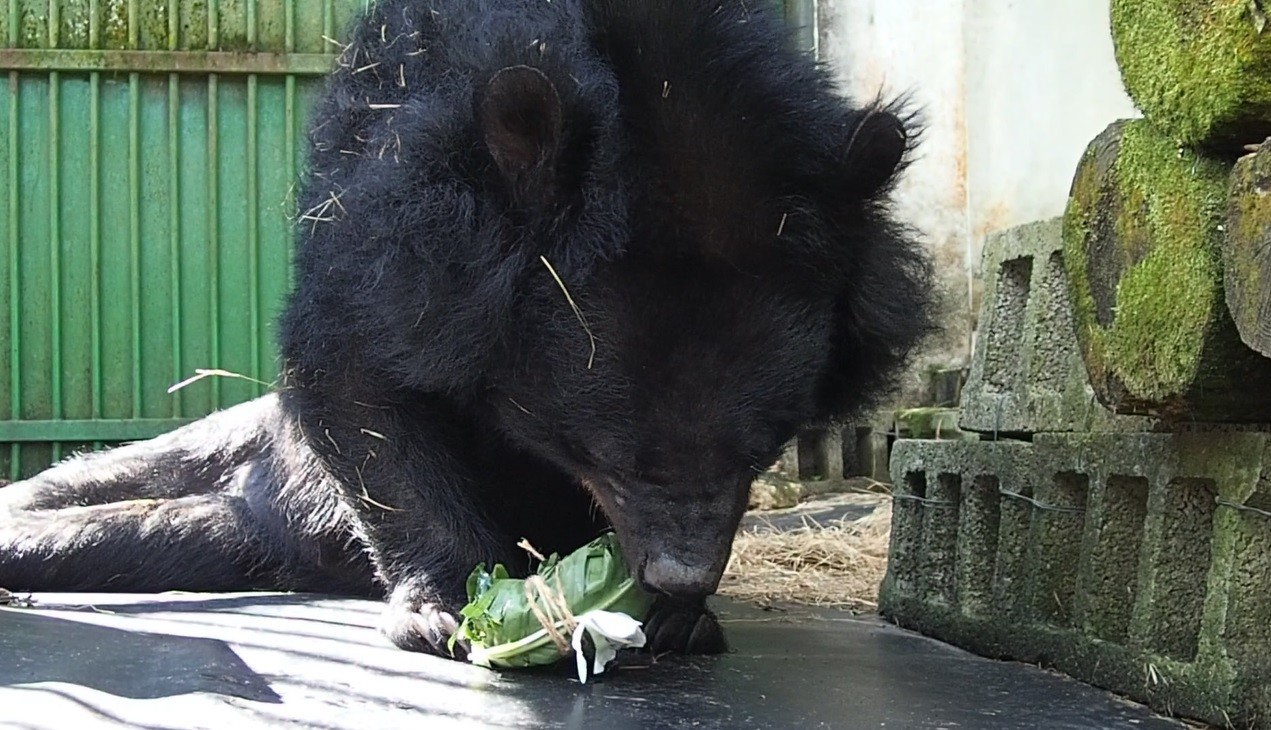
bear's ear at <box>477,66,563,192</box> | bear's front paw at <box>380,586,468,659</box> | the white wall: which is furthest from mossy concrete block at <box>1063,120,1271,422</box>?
the white wall

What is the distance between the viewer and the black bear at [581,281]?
2963mm

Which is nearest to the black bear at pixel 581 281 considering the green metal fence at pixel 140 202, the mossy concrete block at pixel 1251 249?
the mossy concrete block at pixel 1251 249

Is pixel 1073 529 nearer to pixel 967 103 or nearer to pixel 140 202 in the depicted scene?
pixel 967 103

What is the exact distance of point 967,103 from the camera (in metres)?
7.97

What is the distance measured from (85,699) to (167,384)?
5.84 m

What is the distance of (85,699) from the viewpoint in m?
2.52

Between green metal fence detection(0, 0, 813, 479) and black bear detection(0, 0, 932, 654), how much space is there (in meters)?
4.50

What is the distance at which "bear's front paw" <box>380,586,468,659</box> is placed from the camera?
3.25 metres

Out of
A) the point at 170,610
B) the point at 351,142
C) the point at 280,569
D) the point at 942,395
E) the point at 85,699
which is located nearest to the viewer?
the point at 85,699

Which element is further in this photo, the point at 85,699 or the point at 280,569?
the point at 280,569

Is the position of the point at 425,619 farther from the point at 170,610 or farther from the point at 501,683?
the point at 170,610

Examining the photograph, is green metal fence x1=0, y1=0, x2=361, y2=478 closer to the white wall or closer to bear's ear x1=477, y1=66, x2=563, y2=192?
the white wall

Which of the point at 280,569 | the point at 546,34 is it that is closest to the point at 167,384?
the point at 280,569

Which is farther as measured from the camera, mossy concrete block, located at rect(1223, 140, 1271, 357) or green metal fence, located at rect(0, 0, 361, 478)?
green metal fence, located at rect(0, 0, 361, 478)
